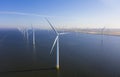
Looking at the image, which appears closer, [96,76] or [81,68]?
[96,76]

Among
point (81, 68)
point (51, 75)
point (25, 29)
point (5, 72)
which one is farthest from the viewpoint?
point (25, 29)

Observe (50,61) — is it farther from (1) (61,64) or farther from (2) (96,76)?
(2) (96,76)

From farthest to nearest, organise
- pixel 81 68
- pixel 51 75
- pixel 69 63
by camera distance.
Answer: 1. pixel 69 63
2. pixel 81 68
3. pixel 51 75

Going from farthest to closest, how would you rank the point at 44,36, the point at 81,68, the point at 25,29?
1. the point at 44,36
2. the point at 25,29
3. the point at 81,68

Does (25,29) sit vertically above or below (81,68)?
above

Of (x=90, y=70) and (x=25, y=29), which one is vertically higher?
(x=25, y=29)

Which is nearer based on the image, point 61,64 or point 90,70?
point 90,70

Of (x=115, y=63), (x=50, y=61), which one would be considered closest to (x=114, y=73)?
(x=115, y=63)

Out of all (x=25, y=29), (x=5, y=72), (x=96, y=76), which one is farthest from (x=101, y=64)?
(x=25, y=29)

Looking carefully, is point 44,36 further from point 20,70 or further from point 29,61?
point 20,70
